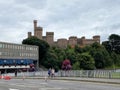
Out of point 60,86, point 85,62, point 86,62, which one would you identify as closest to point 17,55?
point 85,62

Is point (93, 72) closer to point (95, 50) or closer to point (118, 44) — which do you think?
point (95, 50)

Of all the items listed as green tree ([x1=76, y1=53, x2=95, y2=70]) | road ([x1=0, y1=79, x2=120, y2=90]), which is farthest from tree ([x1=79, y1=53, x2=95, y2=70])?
road ([x1=0, y1=79, x2=120, y2=90])

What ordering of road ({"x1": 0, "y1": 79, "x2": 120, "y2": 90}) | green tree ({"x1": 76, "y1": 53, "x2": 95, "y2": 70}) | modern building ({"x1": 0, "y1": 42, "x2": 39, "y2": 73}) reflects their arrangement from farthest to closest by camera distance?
modern building ({"x1": 0, "y1": 42, "x2": 39, "y2": 73}), green tree ({"x1": 76, "y1": 53, "x2": 95, "y2": 70}), road ({"x1": 0, "y1": 79, "x2": 120, "y2": 90})

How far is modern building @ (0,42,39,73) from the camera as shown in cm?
14334

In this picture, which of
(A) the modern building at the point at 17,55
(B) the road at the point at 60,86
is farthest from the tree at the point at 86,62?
(B) the road at the point at 60,86

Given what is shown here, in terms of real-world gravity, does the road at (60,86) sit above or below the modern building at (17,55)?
below

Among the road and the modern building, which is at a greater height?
the modern building

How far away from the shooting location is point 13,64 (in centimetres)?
14612

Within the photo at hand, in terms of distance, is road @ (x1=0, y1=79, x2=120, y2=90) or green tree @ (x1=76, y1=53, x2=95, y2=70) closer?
road @ (x1=0, y1=79, x2=120, y2=90)

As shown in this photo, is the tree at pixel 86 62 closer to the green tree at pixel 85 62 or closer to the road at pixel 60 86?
the green tree at pixel 85 62

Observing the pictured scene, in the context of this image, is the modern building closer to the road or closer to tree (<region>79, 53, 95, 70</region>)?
tree (<region>79, 53, 95, 70</region>)

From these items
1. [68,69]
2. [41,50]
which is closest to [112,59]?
[41,50]

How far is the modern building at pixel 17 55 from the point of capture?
143337 millimetres

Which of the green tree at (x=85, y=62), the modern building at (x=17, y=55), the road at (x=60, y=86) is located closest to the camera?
the road at (x=60, y=86)
